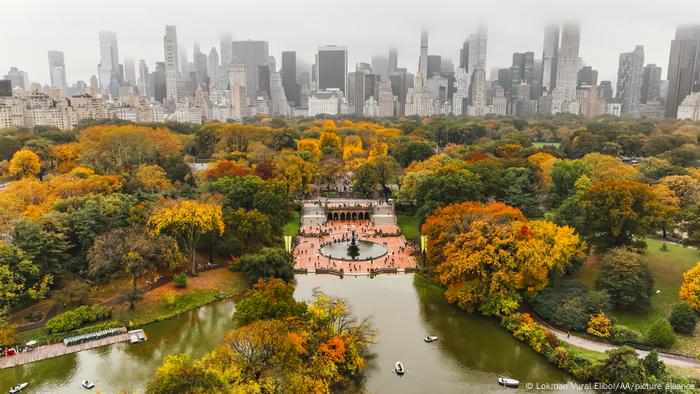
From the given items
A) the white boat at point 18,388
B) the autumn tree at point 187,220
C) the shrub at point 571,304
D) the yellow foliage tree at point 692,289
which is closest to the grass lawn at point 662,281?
the yellow foliage tree at point 692,289

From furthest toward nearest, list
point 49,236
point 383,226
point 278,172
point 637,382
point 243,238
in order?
point 278,172, point 383,226, point 243,238, point 49,236, point 637,382

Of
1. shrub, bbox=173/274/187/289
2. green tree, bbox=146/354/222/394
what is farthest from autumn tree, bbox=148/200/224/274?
green tree, bbox=146/354/222/394

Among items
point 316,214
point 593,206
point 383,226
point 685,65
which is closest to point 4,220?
point 316,214

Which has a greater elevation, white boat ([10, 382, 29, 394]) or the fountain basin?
the fountain basin

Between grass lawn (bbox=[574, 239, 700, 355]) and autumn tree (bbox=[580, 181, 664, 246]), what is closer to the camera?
grass lawn (bbox=[574, 239, 700, 355])

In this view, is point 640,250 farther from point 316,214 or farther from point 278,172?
point 278,172

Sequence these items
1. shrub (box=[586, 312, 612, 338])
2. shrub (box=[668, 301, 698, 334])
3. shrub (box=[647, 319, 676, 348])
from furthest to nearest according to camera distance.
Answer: shrub (box=[668, 301, 698, 334]), shrub (box=[586, 312, 612, 338]), shrub (box=[647, 319, 676, 348])

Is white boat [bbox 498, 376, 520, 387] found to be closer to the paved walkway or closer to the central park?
the central park
